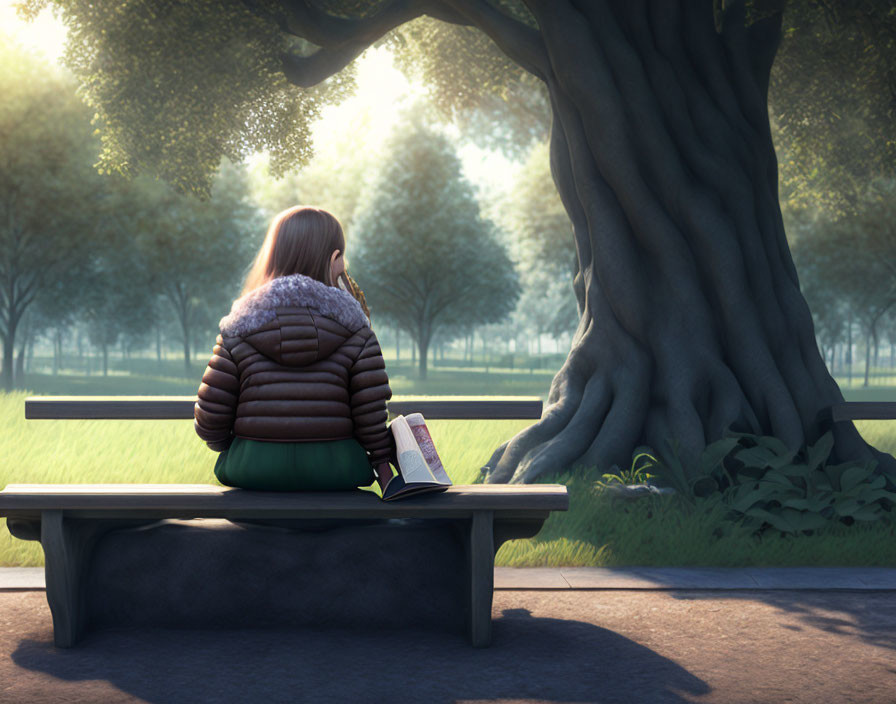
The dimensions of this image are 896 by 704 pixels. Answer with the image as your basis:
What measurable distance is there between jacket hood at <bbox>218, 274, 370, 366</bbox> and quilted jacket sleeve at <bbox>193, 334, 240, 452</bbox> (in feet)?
0.41

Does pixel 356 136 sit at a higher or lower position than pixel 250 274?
higher

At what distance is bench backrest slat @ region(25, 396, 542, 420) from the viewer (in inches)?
253

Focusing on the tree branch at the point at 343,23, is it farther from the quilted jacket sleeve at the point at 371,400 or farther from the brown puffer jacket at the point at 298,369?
the quilted jacket sleeve at the point at 371,400

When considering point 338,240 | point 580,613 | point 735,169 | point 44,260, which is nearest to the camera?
point 338,240

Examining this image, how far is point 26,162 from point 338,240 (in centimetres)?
2332

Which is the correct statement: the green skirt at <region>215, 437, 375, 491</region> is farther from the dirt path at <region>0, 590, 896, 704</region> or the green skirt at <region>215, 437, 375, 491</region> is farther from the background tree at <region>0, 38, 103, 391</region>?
the background tree at <region>0, 38, 103, 391</region>

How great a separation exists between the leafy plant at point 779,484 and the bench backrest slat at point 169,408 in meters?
1.59

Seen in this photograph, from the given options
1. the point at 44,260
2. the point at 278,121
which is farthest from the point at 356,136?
the point at 278,121

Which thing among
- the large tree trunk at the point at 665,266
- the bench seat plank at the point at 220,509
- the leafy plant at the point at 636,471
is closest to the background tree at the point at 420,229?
the large tree trunk at the point at 665,266

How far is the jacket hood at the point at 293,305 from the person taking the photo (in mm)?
4281

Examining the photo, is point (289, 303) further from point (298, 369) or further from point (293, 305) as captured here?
point (298, 369)

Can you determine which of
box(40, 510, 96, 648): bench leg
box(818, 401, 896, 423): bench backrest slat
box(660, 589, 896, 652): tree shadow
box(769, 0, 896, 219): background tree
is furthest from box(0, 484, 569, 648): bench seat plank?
box(769, 0, 896, 219): background tree

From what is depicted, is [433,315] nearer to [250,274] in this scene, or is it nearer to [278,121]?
[278,121]

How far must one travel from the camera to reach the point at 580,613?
16.2ft
